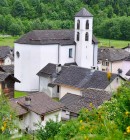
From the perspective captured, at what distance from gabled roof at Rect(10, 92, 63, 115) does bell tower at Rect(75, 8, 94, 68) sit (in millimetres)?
13215

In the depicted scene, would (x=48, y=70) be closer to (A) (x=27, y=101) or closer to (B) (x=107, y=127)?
(A) (x=27, y=101)

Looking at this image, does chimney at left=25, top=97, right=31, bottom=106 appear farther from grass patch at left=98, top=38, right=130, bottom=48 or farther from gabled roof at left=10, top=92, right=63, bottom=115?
grass patch at left=98, top=38, right=130, bottom=48

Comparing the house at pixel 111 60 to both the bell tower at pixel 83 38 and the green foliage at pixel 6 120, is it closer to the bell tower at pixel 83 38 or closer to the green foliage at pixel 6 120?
the bell tower at pixel 83 38

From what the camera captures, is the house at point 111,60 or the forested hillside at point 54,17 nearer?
the house at point 111,60

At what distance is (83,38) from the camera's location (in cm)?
3553

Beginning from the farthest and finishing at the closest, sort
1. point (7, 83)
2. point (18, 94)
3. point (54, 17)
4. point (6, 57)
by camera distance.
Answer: point (54, 17) → point (6, 57) → point (18, 94) → point (7, 83)

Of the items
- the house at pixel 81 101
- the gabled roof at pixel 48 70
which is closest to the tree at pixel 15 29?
the gabled roof at pixel 48 70

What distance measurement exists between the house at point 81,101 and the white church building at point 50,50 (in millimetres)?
9776

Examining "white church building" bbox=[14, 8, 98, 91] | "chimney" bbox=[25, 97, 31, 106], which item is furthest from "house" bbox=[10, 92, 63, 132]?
"white church building" bbox=[14, 8, 98, 91]

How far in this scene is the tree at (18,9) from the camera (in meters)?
82.1

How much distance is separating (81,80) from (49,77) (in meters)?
3.60

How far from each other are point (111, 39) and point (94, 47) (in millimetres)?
43579

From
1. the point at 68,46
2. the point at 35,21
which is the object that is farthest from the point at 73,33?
the point at 35,21

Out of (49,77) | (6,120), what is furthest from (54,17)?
(6,120)
